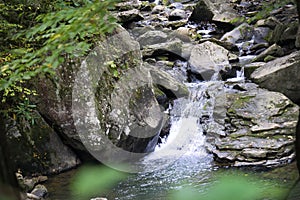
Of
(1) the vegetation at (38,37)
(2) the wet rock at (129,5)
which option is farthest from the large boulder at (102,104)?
(2) the wet rock at (129,5)

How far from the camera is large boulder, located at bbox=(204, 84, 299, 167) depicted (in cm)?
617

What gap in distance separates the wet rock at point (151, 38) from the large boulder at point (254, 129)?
427 cm

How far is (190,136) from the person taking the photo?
7.73 m

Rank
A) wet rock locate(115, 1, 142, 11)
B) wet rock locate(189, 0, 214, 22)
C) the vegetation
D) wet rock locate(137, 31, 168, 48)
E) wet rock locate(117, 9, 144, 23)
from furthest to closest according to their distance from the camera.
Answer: wet rock locate(115, 1, 142, 11)
wet rock locate(117, 9, 144, 23)
wet rock locate(189, 0, 214, 22)
wet rock locate(137, 31, 168, 48)
the vegetation

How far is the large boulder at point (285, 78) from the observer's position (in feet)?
26.7

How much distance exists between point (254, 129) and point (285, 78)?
2003 mm

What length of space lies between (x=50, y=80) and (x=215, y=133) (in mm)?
3484

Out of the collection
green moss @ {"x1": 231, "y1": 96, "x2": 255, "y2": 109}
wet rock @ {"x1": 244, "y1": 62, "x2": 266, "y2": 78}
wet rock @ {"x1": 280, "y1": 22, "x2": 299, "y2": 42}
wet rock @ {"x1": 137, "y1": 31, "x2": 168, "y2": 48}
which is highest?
wet rock @ {"x1": 137, "y1": 31, "x2": 168, "y2": 48}

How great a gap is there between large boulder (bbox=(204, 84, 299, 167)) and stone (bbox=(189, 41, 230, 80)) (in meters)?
1.44

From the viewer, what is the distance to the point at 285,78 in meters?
8.20

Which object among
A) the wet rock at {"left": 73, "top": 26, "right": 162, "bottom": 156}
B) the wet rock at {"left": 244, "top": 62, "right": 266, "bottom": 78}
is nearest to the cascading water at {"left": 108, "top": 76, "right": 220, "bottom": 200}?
the wet rock at {"left": 73, "top": 26, "right": 162, "bottom": 156}

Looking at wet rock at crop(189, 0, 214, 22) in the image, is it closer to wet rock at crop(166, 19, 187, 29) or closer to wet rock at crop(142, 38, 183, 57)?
wet rock at crop(166, 19, 187, 29)

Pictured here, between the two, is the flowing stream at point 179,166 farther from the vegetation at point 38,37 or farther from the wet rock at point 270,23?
the wet rock at point 270,23

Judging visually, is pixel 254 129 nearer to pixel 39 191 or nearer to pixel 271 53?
pixel 271 53
